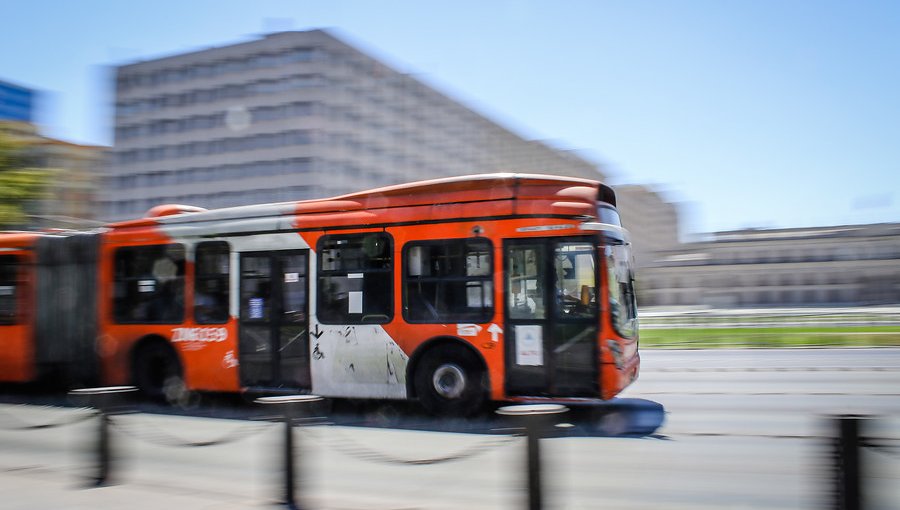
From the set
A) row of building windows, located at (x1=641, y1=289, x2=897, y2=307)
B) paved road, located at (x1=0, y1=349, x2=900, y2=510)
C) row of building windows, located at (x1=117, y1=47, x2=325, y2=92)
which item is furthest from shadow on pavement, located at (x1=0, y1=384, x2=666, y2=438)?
row of building windows, located at (x1=641, y1=289, x2=897, y2=307)

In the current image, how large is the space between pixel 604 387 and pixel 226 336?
5.80m

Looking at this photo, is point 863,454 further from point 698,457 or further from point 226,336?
point 226,336

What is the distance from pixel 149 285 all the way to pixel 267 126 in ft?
185

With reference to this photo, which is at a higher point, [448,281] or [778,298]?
[448,281]

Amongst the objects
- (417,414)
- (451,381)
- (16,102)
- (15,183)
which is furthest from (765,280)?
(451,381)

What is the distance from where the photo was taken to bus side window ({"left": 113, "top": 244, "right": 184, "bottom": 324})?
38.7ft

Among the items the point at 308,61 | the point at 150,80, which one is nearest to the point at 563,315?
the point at 308,61

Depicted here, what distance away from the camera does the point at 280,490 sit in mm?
5816

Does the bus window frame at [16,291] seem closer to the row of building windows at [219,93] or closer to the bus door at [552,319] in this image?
the bus door at [552,319]

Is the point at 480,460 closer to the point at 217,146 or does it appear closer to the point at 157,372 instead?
the point at 157,372

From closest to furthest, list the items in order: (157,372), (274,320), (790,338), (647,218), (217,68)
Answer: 1. (274,320)
2. (157,372)
3. (790,338)
4. (217,68)
5. (647,218)

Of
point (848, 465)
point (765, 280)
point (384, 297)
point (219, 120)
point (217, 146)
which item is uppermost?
point (219, 120)

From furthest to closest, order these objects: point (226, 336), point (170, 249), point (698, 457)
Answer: point (170, 249) → point (226, 336) → point (698, 457)

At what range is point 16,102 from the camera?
16922mm
